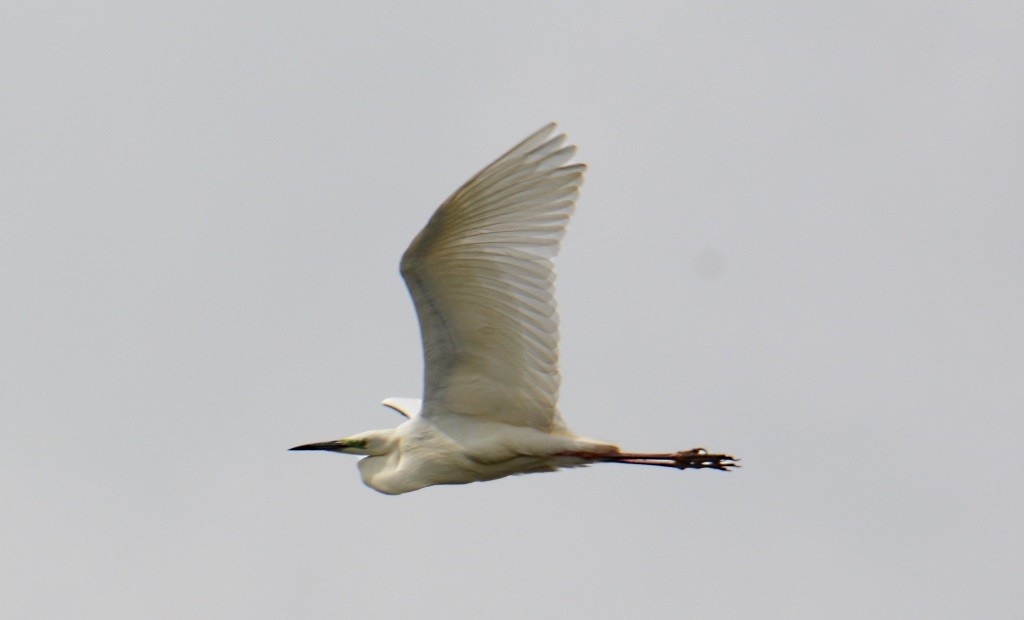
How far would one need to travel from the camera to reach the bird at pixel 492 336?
877 centimetres

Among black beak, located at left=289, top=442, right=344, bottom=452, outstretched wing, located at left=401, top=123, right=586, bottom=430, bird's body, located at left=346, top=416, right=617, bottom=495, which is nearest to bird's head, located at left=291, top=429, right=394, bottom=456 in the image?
black beak, located at left=289, top=442, right=344, bottom=452

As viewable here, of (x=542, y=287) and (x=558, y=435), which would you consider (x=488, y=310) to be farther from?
(x=558, y=435)

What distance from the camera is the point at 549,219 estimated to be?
28.9 feet

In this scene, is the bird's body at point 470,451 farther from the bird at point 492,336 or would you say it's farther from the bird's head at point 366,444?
the bird's head at point 366,444

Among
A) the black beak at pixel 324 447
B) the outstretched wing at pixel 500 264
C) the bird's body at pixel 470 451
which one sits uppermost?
the outstretched wing at pixel 500 264

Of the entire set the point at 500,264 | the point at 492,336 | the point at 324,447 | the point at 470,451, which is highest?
the point at 500,264

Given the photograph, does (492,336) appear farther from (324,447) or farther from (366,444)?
(324,447)

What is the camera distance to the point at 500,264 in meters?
8.89

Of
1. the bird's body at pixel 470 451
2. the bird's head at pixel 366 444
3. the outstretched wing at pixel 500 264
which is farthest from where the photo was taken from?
the bird's head at pixel 366 444

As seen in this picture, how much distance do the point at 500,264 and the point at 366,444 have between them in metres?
2.25

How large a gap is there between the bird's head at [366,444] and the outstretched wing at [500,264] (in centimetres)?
111

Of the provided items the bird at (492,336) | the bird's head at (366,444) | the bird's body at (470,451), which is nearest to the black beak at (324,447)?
the bird's head at (366,444)

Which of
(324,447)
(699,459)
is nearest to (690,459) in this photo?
(699,459)

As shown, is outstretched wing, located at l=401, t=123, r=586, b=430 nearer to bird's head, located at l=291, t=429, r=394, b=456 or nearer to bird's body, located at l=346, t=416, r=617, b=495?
bird's body, located at l=346, t=416, r=617, b=495
